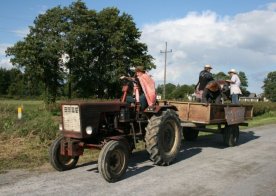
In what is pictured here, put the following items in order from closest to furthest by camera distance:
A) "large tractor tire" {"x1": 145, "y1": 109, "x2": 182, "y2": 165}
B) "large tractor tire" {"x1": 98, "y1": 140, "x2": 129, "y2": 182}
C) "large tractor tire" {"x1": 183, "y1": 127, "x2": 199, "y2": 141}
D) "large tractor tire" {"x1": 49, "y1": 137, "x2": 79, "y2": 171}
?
"large tractor tire" {"x1": 98, "y1": 140, "x2": 129, "y2": 182} < "large tractor tire" {"x1": 49, "y1": 137, "x2": 79, "y2": 171} < "large tractor tire" {"x1": 145, "y1": 109, "x2": 182, "y2": 165} < "large tractor tire" {"x1": 183, "y1": 127, "x2": 199, "y2": 141}

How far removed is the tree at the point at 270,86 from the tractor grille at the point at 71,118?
130 m

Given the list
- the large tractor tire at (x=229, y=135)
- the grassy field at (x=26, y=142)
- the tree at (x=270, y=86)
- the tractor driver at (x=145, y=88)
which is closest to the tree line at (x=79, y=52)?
the grassy field at (x=26, y=142)

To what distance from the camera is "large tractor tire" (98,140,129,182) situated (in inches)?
297

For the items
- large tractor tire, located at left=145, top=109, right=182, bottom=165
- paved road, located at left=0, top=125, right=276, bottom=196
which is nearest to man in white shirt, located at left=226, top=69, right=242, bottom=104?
paved road, located at left=0, top=125, right=276, bottom=196

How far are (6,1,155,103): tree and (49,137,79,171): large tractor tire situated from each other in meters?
41.6

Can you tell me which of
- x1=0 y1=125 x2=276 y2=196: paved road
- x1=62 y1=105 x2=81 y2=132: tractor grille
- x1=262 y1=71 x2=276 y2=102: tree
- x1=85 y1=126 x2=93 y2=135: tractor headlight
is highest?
x1=262 y1=71 x2=276 y2=102: tree

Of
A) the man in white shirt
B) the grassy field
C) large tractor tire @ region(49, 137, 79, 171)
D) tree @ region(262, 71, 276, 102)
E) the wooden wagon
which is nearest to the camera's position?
large tractor tire @ region(49, 137, 79, 171)

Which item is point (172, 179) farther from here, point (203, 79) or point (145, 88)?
point (203, 79)

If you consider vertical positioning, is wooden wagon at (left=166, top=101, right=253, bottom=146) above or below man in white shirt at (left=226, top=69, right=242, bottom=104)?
below

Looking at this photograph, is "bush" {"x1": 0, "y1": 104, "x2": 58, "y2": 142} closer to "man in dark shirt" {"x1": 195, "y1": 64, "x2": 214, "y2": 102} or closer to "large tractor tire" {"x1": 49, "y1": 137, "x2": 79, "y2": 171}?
"large tractor tire" {"x1": 49, "y1": 137, "x2": 79, "y2": 171}

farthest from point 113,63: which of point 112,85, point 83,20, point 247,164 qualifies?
point 247,164

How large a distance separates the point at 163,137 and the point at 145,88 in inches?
49.2

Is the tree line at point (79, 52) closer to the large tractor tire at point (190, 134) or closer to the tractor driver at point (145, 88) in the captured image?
the large tractor tire at point (190, 134)

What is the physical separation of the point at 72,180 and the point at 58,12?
4824 cm
